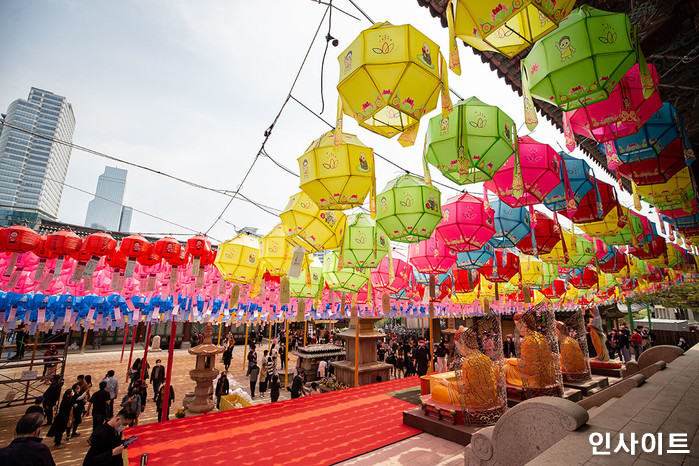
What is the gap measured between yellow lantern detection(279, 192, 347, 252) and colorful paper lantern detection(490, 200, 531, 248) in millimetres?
2917

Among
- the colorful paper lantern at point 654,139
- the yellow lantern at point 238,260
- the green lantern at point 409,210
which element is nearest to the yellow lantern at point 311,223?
the green lantern at point 409,210

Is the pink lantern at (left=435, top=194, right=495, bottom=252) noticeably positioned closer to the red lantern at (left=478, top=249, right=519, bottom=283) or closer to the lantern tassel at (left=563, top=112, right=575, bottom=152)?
the lantern tassel at (left=563, top=112, right=575, bottom=152)

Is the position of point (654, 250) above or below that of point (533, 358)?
above

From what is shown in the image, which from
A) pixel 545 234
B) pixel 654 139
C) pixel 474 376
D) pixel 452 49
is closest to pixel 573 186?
pixel 654 139

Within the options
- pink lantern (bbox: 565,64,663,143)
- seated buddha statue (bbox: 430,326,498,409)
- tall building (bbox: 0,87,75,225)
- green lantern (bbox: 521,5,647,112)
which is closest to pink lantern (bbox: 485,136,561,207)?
pink lantern (bbox: 565,64,663,143)

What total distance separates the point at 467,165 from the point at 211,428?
7.20 meters

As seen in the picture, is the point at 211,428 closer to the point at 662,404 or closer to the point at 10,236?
the point at 10,236

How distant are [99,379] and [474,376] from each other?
19385mm

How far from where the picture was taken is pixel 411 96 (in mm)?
2578

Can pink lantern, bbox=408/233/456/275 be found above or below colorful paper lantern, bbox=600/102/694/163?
below

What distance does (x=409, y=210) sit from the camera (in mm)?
4309

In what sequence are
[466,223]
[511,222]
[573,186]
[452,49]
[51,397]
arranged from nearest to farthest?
[452,49] → [573,186] → [466,223] → [511,222] → [51,397]

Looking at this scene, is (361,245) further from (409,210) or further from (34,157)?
(34,157)

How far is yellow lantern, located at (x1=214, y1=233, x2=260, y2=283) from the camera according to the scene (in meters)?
5.91
